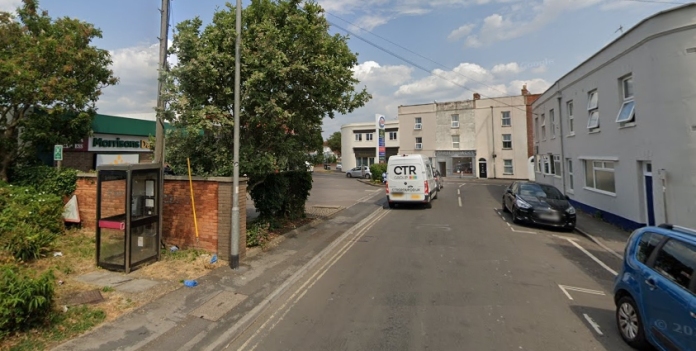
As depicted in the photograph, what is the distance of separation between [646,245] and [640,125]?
822cm

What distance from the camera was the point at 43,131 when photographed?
9930mm

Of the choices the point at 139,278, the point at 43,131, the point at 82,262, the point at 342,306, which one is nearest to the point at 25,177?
the point at 43,131

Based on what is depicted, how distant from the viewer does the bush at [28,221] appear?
259 inches

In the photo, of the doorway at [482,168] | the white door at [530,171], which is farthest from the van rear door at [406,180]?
the doorway at [482,168]

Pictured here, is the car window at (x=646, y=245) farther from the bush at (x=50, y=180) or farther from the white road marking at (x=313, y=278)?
the bush at (x=50, y=180)

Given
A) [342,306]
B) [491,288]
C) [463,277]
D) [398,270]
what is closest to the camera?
[342,306]

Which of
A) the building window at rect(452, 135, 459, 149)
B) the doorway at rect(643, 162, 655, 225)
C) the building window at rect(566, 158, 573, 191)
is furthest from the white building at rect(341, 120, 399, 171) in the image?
the doorway at rect(643, 162, 655, 225)

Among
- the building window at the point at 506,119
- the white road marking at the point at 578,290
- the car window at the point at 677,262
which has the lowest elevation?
the white road marking at the point at 578,290

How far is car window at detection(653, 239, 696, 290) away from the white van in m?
11.4

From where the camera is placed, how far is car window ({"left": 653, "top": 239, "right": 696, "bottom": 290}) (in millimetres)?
3463

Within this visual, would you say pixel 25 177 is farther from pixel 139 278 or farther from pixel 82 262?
pixel 139 278

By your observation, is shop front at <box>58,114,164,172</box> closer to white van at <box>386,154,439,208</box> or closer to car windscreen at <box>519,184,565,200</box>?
white van at <box>386,154,439,208</box>

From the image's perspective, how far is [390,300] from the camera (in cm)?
548

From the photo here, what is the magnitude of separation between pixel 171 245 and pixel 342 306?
4959 millimetres
